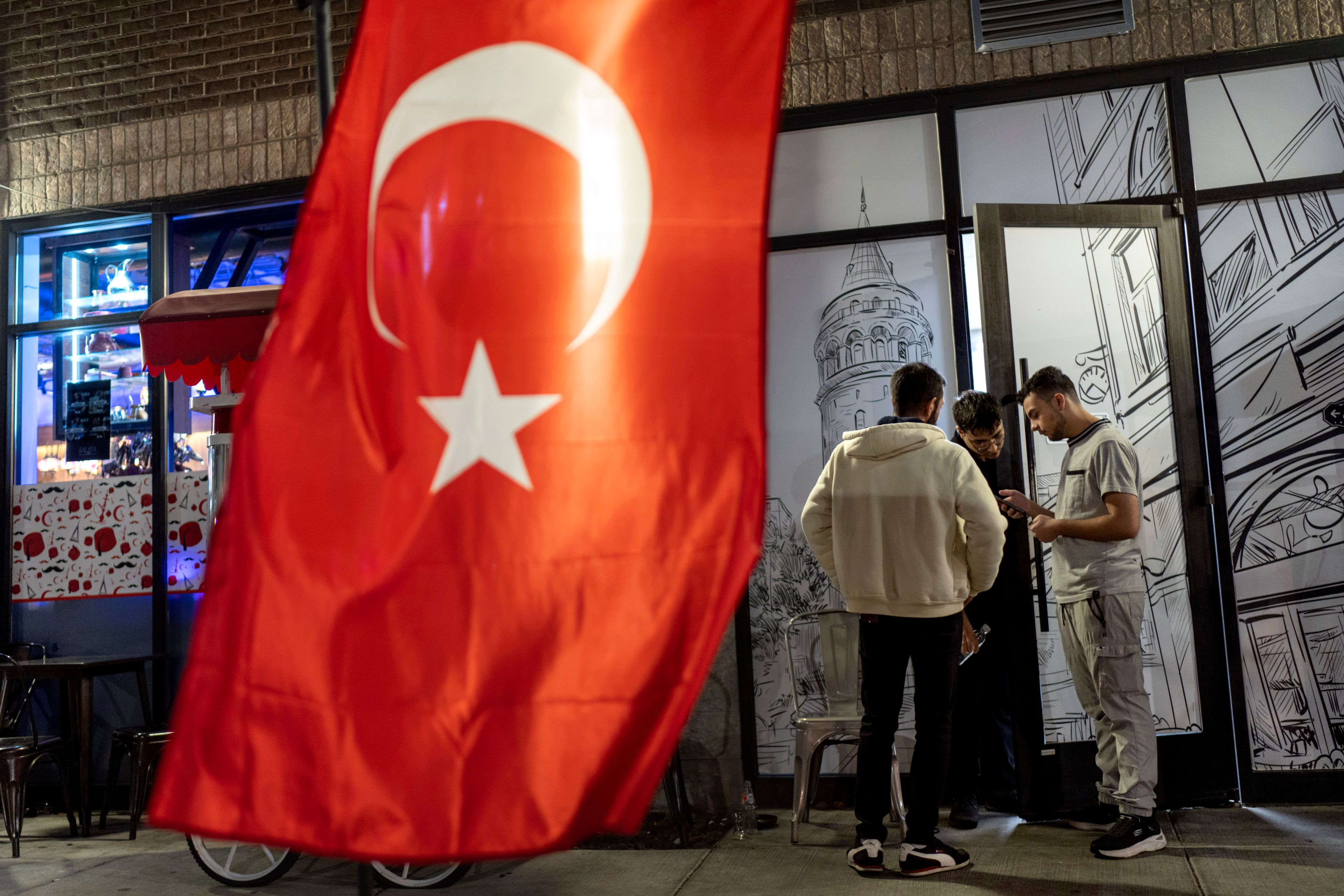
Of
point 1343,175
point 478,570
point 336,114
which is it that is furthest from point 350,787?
point 1343,175

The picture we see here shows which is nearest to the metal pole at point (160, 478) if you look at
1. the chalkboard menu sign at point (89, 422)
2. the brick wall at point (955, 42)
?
the chalkboard menu sign at point (89, 422)

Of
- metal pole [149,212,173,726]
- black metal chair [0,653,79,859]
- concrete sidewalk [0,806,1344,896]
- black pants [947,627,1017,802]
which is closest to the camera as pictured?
concrete sidewalk [0,806,1344,896]

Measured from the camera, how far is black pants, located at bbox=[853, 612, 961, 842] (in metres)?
4.26

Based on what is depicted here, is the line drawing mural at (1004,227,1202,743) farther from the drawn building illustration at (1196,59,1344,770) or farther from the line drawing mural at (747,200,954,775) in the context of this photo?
the line drawing mural at (747,200,954,775)

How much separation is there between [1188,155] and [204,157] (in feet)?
20.0

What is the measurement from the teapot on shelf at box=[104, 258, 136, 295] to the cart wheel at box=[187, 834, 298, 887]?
409cm

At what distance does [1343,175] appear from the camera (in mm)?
5512

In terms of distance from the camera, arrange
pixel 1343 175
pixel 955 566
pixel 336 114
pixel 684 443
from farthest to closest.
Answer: pixel 1343 175 → pixel 955 566 → pixel 336 114 → pixel 684 443

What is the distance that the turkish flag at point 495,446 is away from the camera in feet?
5.49

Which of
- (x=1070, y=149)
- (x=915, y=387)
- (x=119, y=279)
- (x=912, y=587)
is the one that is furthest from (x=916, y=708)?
(x=119, y=279)

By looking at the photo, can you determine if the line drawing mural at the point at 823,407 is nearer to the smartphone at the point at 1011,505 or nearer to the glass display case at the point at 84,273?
the smartphone at the point at 1011,505

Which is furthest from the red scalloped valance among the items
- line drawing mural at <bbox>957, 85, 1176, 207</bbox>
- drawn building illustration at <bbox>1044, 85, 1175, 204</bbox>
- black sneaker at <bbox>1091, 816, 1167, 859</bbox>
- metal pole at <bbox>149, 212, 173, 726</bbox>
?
black sneaker at <bbox>1091, 816, 1167, 859</bbox>

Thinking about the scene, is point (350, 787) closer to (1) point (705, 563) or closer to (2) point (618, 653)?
(2) point (618, 653)

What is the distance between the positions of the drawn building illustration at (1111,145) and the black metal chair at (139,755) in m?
5.75
